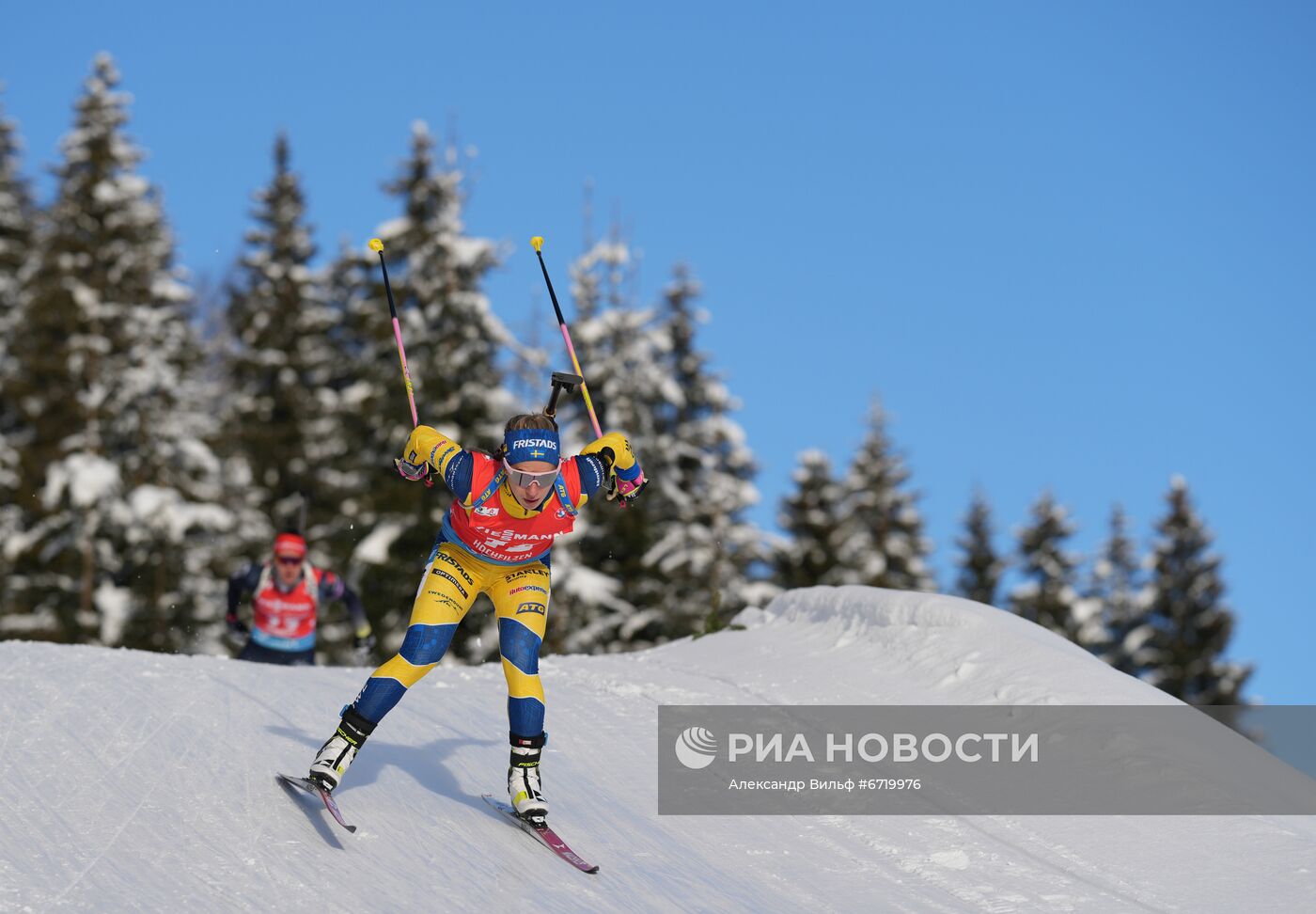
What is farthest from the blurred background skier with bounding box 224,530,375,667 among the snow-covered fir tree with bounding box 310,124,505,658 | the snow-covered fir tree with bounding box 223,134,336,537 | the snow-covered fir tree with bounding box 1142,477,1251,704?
the snow-covered fir tree with bounding box 1142,477,1251,704

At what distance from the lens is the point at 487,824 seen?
21.5 ft

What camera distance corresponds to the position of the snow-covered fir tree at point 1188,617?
36.9 m

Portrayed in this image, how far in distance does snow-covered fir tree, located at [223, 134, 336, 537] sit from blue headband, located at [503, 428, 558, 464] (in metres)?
27.9

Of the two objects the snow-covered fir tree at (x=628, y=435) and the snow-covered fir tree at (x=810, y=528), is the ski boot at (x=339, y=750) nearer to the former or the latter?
the snow-covered fir tree at (x=628, y=435)

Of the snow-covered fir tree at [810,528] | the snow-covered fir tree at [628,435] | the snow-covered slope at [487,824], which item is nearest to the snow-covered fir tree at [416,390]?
the snow-covered fir tree at [628,435]

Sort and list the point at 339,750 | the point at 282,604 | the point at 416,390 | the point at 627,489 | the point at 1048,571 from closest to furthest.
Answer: the point at 339,750 < the point at 627,489 < the point at 282,604 < the point at 416,390 < the point at 1048,571

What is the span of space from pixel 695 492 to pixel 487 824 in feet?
85.5

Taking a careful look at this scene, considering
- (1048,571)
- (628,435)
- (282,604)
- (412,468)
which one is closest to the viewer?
(412,468)

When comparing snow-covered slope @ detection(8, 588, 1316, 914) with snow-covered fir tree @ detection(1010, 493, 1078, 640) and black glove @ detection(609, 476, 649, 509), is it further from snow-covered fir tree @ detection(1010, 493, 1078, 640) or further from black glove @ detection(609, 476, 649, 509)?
snow-covered fir tree @ detection(1010, 493, 1078, 640)

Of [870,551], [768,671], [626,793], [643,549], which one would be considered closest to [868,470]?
[870,551]

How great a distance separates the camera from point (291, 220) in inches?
1547

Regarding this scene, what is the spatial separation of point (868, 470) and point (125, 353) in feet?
71.1

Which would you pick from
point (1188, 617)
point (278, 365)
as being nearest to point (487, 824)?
point (278, 365)

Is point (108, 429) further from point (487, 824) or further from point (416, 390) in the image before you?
point (487, 824)
